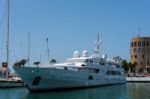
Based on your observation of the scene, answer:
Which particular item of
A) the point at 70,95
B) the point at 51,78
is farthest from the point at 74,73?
the point at 70,95

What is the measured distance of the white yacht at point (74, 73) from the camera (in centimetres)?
5238

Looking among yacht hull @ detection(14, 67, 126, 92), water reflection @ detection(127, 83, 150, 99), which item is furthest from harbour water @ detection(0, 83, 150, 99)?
yacht hull @ detection(14, 67, 126, 92)

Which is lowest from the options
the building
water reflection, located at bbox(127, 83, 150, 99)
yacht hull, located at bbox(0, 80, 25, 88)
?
water reflection, located at bbox(127, 83, 150, 99)

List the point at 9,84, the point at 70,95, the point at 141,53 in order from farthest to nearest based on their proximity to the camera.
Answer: the point at 141,53
the point at 9,84
the point at 70,95

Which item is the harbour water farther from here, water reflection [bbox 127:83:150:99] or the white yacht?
the white yacht

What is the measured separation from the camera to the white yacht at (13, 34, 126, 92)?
52375 millimetres

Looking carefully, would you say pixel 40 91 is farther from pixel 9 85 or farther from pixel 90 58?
pixel 90 58

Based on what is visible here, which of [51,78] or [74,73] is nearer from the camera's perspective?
[51,78]

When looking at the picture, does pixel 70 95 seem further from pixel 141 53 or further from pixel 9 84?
pixel 141 53

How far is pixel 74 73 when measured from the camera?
186 feet

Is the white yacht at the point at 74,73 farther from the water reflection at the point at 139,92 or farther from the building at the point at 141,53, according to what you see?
the building at the point at 141,53

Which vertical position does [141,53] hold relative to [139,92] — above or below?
above

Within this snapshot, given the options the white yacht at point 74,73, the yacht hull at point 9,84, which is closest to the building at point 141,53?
the white yacht at point 74,73

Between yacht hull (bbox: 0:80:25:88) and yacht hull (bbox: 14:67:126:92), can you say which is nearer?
yacht hull (bbox: 14:67:126:92)
